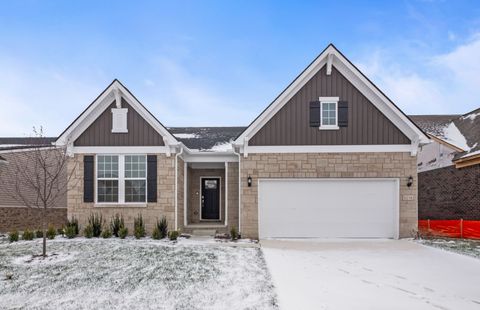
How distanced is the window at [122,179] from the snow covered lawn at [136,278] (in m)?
2.75

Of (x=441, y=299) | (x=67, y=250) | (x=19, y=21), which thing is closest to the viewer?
(x=441, y=299)

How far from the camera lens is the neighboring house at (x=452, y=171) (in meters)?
15.9

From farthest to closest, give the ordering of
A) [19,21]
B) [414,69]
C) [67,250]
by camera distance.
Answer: [414,69]
[19,21]
[67,250]

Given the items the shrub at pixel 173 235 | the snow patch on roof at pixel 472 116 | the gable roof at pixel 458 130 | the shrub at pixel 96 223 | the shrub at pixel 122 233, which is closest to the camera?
the shrub at pixel 173 235

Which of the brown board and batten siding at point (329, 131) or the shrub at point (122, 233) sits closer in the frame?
the shrub at point (122, 233)

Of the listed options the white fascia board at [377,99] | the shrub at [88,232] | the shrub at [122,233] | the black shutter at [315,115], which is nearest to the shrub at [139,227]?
the shrub at [122,233]

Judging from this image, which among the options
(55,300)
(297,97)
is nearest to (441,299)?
(55,300)

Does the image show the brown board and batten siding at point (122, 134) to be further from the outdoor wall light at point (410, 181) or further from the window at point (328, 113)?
the outdoor wall light at point (410, 181)

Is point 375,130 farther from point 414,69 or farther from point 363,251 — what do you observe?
point 414,69

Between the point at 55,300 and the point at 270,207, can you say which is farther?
the point at 270,207

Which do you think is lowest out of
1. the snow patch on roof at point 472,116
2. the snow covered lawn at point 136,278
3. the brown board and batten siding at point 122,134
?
the snow covered lawn at point 136,278

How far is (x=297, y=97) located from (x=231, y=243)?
556cm

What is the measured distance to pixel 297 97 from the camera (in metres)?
13.2

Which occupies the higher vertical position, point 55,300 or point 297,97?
point 297,97
